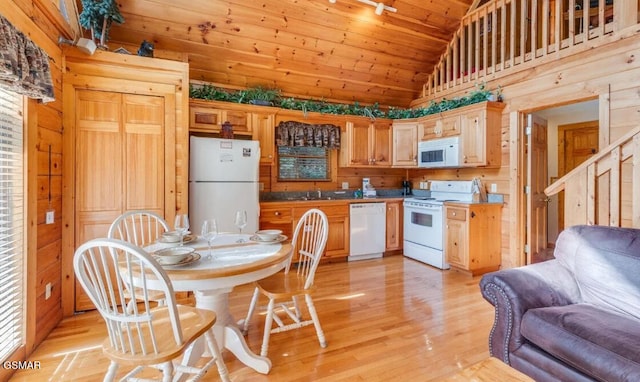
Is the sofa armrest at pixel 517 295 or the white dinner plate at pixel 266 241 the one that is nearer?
the sofa armrest at pixel 517 295

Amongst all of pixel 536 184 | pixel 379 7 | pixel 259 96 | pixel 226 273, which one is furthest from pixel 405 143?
pixel 226 273

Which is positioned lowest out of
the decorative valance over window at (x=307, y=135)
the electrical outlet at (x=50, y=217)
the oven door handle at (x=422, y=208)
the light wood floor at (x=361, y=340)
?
the light wood floor at (x=361, y=340)

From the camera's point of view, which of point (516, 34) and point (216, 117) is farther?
point (516, 34)

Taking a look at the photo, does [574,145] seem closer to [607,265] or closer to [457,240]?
[457,240]

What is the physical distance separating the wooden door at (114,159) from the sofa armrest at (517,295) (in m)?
2.87

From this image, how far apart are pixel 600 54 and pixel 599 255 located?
2.54 metres

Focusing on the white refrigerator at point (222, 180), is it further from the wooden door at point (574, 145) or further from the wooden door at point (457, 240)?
the wooden door at point (574, 145)

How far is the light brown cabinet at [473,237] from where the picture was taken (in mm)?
3943

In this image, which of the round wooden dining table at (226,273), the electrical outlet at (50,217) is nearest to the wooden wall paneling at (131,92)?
the electrical outlet at (50,217)

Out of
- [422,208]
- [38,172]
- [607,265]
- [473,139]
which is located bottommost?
[607,265]

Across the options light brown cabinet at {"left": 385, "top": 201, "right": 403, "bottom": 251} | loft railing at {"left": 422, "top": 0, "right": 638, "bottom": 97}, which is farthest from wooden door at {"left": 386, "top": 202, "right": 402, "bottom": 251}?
loft railing at {"left": 422, "top": 0, "right": 638, "bottom": 97}

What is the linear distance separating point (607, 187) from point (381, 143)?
2848 mm

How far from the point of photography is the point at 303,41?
427cm

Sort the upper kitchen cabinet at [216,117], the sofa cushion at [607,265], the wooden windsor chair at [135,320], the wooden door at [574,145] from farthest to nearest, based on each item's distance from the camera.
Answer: the wooden door at [574,145]
the upper kitchen cabinet at [216,117]
the sofa cushion at [607,265]
the wooden windsor chair at [135,320]
